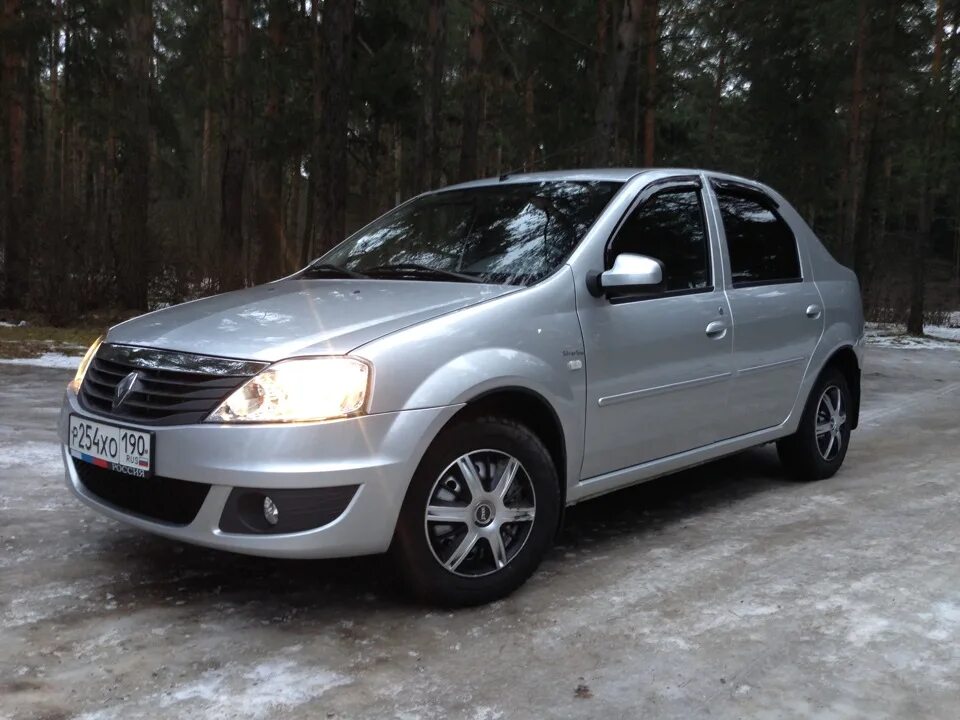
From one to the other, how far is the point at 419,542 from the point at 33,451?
3605 millimetres

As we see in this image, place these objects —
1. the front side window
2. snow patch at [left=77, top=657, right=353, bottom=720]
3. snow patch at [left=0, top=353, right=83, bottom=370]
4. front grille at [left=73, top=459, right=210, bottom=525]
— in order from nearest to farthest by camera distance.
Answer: snow patch at [left=77, top=657, right=353, bottom=720] < front grille at [left=73, top=459, right=210, bottom=525] < the front side window < snow patch at [left=0, top=353, right=83, bottom=370]

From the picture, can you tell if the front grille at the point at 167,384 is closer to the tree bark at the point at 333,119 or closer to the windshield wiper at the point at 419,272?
the windshield wiper at the point at 419,272

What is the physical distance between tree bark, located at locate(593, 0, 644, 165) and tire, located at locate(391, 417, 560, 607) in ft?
30.3

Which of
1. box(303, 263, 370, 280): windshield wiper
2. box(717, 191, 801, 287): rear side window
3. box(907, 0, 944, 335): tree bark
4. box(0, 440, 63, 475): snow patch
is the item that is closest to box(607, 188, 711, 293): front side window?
box(717, 191, 801, 287): rear side window

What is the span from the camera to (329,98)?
1105cm

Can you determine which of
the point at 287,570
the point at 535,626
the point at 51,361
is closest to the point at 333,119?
the point at 51,361

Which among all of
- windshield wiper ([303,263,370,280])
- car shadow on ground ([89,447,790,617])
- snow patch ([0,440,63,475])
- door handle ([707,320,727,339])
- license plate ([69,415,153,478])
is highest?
windshield wiper ([303,263,370,280])

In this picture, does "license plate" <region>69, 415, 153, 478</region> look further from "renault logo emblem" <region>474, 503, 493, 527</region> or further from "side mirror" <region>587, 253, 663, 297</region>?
"side mirror" <region>587, 253, 663, 297</region>

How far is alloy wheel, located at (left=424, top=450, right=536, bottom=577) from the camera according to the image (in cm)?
334

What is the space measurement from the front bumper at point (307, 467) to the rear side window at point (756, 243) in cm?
235

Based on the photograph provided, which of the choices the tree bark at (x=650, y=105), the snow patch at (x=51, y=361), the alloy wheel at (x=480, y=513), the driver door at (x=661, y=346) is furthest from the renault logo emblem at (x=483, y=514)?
the tree bark at (x=650, y=105)

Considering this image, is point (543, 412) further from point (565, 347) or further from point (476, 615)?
point (476, 615)

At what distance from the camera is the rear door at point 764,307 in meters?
4.74

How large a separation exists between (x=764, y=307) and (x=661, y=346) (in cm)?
104
